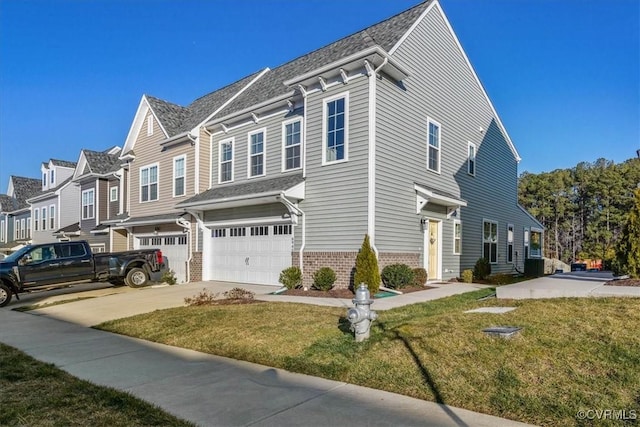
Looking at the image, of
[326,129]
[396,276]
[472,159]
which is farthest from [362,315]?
[472,159]

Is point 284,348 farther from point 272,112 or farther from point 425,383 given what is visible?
point 272,112

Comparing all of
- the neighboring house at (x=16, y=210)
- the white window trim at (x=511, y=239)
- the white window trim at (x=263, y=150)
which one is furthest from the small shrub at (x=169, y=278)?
the neighboring house at (x=16, y=210)

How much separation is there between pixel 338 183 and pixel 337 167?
481 millimetres

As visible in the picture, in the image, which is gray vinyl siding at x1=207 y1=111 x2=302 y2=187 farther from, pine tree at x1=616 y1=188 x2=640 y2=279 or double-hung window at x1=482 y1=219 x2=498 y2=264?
double-hung window at x1=482 y1=219 x2=498 y2=264

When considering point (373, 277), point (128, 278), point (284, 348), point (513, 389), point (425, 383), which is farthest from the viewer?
point (128, 278)

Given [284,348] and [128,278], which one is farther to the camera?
[128,278]

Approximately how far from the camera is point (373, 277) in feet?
36.8

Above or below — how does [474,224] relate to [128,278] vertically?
above

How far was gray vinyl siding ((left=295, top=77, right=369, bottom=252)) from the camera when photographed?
12.0 metres

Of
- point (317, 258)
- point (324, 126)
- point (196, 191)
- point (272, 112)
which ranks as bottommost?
point (317, 258)

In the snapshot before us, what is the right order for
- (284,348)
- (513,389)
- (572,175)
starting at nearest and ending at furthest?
(513,389), (284,348), (572,175)

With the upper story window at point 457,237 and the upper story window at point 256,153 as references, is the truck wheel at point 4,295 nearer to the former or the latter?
the upper story window at point 256,153

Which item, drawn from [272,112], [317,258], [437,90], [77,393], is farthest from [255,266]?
[77,393]

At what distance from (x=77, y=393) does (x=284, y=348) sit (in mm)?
2670
